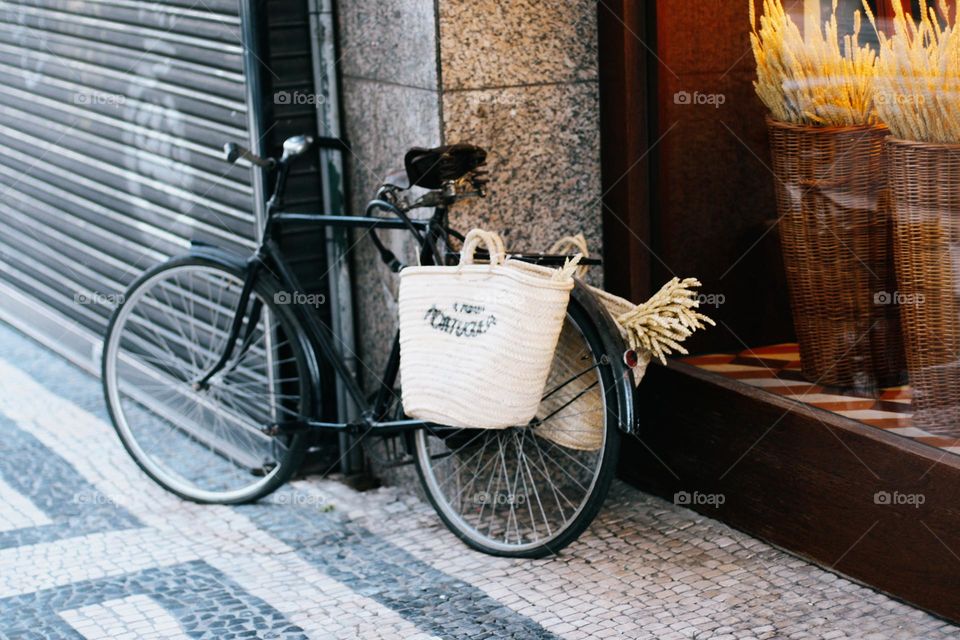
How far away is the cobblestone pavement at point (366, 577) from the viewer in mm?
4199

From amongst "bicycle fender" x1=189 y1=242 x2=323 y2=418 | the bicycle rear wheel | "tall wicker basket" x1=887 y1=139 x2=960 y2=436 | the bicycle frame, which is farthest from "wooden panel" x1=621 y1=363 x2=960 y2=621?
the bicycle rear wheel

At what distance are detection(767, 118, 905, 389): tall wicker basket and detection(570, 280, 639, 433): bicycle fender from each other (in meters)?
0.69

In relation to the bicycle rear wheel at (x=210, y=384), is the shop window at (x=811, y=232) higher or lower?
higher

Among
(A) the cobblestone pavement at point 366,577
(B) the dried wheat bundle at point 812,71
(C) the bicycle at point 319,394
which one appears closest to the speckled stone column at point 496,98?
(C) the bicycle at point 319,394

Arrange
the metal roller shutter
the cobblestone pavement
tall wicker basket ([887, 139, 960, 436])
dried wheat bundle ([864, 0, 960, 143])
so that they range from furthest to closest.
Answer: the metal roller shutter, the cobblestone pavement, tall wicker basket ([887, 139, 960, 436]), dried wheat bundle ([864, 0, 960, 143])

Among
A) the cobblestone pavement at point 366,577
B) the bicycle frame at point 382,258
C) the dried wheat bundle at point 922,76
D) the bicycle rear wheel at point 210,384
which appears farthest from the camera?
the bicycle rear wheel at point 210,384

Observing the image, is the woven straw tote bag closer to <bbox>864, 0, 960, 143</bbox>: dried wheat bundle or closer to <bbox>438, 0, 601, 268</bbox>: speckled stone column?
<bbox>438, 0, 601, 268</bbox>: speckled stone column

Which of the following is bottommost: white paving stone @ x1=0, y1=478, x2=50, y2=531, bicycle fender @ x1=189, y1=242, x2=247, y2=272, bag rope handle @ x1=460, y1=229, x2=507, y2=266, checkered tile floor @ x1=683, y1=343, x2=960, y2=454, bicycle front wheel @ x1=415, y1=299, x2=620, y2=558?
white paving stone @ x1=0, y1=478, x2=50, y2=531

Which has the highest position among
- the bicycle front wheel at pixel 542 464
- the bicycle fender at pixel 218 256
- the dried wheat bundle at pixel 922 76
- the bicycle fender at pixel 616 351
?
the dried wheat bundle at pixel 922 76

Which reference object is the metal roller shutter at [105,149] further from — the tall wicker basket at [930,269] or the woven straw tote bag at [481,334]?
the tall wicker basket at [930,269]

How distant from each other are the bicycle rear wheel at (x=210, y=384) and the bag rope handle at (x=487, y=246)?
0.96 metres

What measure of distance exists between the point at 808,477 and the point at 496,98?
1.71 meters

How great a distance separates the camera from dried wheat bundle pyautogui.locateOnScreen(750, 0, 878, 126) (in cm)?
Result: 426

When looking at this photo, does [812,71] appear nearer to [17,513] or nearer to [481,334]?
[481,334]
